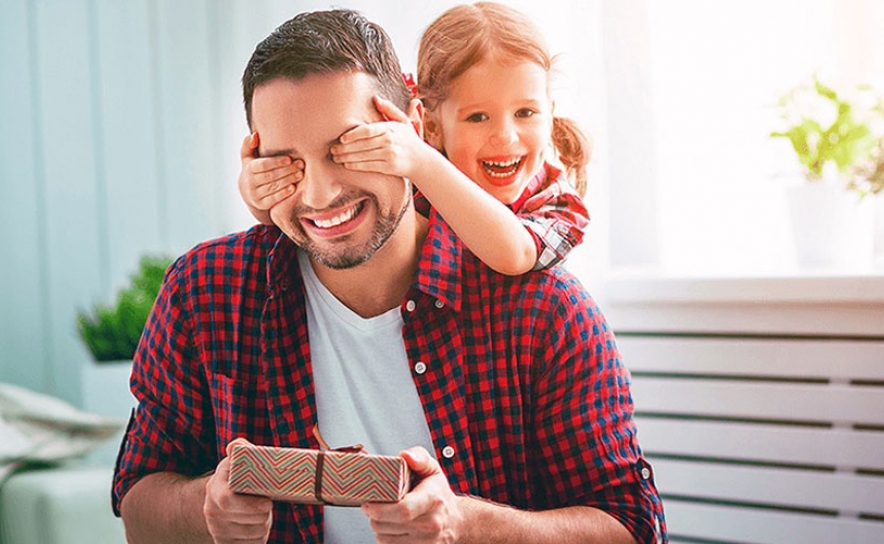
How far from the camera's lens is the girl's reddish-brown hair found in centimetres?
145

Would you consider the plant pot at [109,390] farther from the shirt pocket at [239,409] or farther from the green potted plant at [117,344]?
the shirt pocket at [239,409]

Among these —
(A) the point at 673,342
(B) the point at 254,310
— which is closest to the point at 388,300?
(B) the point at 254,310

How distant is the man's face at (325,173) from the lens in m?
1.11

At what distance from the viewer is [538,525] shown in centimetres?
111

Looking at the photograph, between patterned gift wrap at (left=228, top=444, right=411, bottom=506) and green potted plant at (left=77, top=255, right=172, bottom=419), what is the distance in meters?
1.49

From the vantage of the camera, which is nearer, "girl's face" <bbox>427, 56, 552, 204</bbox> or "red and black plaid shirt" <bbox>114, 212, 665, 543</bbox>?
"red and black plaid shirt" <bbox>114, 212, 665, 543</bbox>

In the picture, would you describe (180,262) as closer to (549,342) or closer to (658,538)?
(549,342)

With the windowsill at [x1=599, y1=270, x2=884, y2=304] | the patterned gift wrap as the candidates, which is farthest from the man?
the windowsill at [x1=599, y1=270, x2=884, y2=304]

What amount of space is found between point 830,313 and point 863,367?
12 centimetres

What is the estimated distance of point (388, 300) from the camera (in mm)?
1263

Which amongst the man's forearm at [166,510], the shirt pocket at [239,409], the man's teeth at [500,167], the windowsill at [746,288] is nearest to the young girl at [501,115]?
the man's teeth at [500,167]

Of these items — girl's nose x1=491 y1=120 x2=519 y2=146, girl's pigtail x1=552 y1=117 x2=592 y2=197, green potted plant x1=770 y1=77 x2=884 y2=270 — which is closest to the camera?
girl's nose x1=491 y1=120 x2=519 y2=146

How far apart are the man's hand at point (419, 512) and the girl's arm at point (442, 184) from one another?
0.97 ft

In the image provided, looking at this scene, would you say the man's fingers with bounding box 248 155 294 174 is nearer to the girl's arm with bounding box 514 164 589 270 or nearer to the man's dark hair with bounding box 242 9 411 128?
the man's dark hair with bounding box 242 9 411 128
